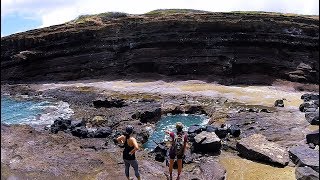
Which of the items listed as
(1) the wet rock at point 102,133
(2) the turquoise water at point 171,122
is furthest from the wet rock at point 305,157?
(1) the wet rock at point 102,133

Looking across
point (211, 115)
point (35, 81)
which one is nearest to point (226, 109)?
point (211, 115)

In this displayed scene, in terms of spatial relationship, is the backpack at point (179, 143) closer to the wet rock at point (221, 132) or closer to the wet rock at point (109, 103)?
the wet rock at point (221, 132)

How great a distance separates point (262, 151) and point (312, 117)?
40.1 feet

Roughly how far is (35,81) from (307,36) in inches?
1806

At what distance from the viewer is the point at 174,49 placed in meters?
68.4

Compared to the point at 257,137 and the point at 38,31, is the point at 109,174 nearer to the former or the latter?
the point at 257,137

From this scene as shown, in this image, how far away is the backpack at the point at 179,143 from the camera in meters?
18.0

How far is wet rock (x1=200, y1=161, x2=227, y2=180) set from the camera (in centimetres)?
2156

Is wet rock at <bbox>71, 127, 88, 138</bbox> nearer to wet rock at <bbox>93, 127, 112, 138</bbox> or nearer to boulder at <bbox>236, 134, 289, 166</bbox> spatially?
wet rock at <bbox>93, 127, 112, 138</bbox>

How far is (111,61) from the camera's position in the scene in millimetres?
70188

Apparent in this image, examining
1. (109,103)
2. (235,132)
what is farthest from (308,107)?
(109,103)

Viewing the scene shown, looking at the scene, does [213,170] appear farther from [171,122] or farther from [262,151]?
[171,122]

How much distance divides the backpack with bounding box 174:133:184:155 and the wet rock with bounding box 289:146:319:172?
6444mm

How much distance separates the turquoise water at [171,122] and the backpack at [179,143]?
1305 cm
